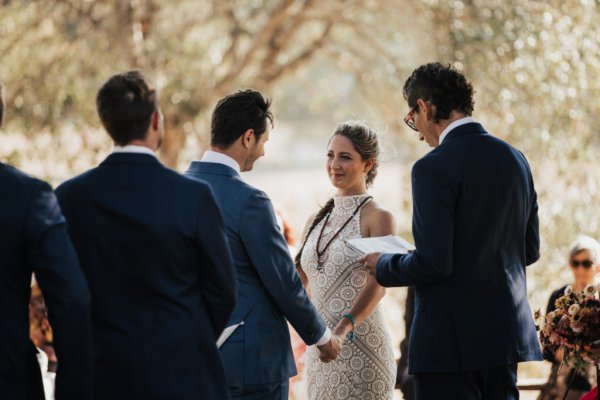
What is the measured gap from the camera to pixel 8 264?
2584 millimetres

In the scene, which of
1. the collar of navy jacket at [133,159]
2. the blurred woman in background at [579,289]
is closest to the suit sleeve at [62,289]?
the collar of navy jacket at [133,159]

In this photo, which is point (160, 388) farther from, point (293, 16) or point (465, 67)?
point (293, 16)

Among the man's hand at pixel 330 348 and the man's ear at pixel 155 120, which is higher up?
the man's ear at pixel 155 120

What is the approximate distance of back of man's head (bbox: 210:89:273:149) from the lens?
135 inches

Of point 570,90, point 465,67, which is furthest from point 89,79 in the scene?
point 570,90

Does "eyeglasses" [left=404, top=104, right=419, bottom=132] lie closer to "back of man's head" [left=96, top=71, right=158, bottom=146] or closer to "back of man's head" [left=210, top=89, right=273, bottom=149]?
"back of man's head" [left=210, top=89, right=273, bottom=149]

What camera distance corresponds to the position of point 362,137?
4.30 metres

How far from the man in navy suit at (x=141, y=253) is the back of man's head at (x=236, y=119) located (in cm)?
64

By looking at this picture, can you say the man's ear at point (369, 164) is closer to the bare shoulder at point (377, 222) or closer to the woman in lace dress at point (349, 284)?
the woman in lace dress at point (349, 284)

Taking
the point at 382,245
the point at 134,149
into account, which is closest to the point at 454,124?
the point at 382,245

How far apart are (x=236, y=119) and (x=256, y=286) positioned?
1.88ft

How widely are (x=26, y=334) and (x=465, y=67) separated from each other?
621cm

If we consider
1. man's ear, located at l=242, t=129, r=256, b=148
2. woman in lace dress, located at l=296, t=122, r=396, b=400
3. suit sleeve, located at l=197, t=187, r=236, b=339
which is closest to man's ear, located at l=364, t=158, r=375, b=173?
woman in lace dress, located at l=296, t=122, r=396, b=400

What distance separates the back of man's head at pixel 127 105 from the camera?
9.01ft
